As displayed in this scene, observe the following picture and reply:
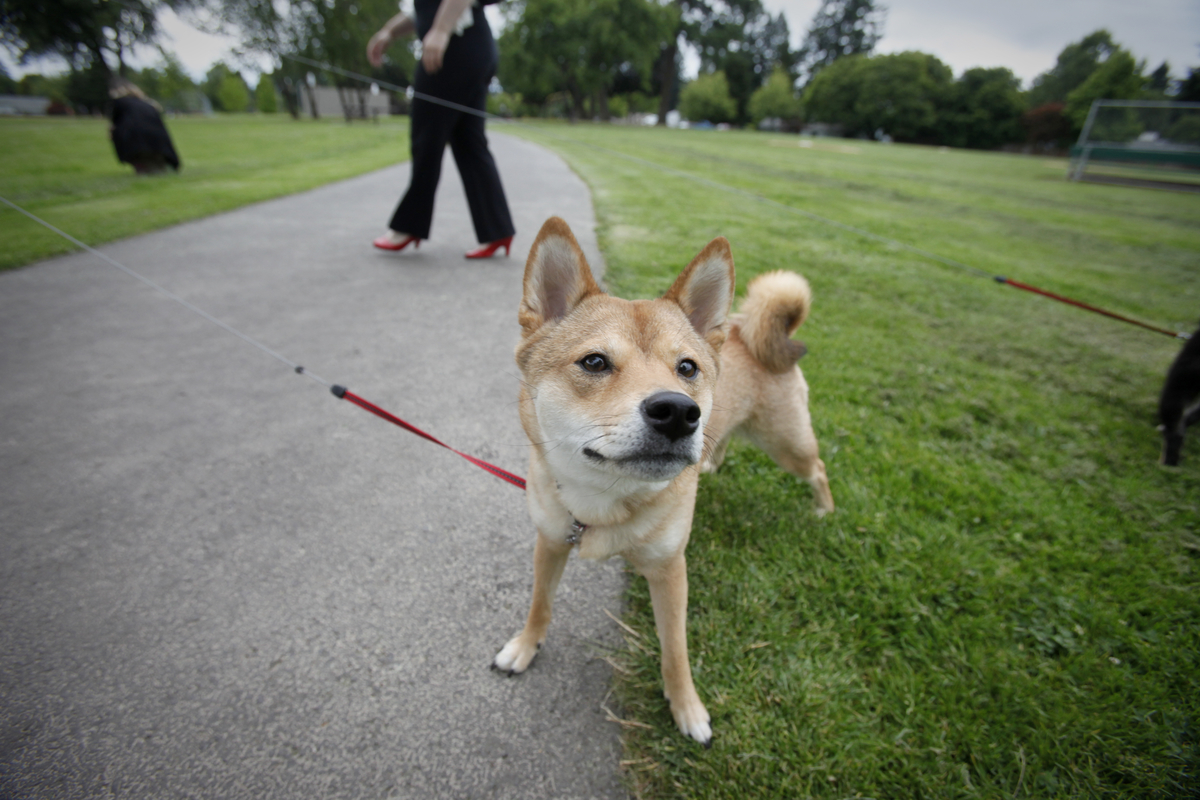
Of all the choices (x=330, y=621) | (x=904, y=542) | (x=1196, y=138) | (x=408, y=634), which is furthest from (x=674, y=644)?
(x=1196, y=138)

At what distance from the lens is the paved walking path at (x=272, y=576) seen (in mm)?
1579

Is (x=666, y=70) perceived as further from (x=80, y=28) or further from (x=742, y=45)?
(x=80, y=28)

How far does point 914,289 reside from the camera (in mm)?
6535

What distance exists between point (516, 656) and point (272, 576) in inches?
46.2

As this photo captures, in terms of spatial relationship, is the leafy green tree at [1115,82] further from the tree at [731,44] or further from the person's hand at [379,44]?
the person's hand at [379,44]

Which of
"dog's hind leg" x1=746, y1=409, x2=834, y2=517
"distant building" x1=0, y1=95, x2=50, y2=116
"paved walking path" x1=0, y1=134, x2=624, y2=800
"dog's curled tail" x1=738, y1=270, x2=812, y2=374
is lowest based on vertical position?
"paved walking path" x1=0, y1=134, x2=624, y2=800

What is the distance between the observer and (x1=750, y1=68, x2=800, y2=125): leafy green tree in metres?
62.9

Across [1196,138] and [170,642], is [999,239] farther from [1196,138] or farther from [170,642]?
[1196,138]

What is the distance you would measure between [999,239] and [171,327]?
1393 cm

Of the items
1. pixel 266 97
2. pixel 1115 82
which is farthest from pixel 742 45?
pixel 266 97

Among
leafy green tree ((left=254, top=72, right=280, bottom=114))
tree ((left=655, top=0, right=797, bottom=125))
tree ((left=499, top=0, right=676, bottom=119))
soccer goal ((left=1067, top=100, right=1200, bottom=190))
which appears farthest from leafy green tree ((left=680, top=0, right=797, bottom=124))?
leafy green tree ((left=254, top=72, right=280, bottom=114))

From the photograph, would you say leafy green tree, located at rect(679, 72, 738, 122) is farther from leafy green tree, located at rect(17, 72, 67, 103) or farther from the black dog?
the black dog

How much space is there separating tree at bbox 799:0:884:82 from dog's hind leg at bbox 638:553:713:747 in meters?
101

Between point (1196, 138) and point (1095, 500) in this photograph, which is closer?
point (1095, 500)
